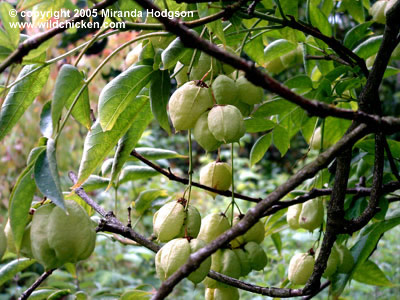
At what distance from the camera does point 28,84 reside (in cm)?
64

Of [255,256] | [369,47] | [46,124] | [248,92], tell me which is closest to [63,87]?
[46,124]

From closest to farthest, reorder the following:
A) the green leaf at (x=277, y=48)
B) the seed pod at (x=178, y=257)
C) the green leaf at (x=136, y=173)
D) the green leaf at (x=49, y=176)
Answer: the green leaf at (x=49, y=176)
the seed pod at (x=178, y=257)
the green leaf at (x=277, y=48)
the green leaf at (x=136, y=173)

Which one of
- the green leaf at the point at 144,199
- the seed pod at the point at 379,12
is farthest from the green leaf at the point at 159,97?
the seed pod at the point at 379,12

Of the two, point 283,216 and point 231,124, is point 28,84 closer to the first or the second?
point 231,124

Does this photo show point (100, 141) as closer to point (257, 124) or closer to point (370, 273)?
point (257, 124)

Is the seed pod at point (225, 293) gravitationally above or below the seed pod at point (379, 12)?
below

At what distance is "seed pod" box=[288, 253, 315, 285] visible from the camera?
32.1 inches

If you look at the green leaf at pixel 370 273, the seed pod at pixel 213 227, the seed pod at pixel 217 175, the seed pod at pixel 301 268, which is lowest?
the green leaf at pixel 370 273

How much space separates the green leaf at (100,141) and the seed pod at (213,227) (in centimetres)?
19

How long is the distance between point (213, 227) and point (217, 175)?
15 centimetres

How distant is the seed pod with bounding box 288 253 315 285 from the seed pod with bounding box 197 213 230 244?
0.21 metres

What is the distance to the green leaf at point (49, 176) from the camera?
17.8 inches

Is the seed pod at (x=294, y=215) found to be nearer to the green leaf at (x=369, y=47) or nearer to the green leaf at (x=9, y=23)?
the green leaf at (x=369, y=47)

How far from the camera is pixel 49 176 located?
0.47 meters
